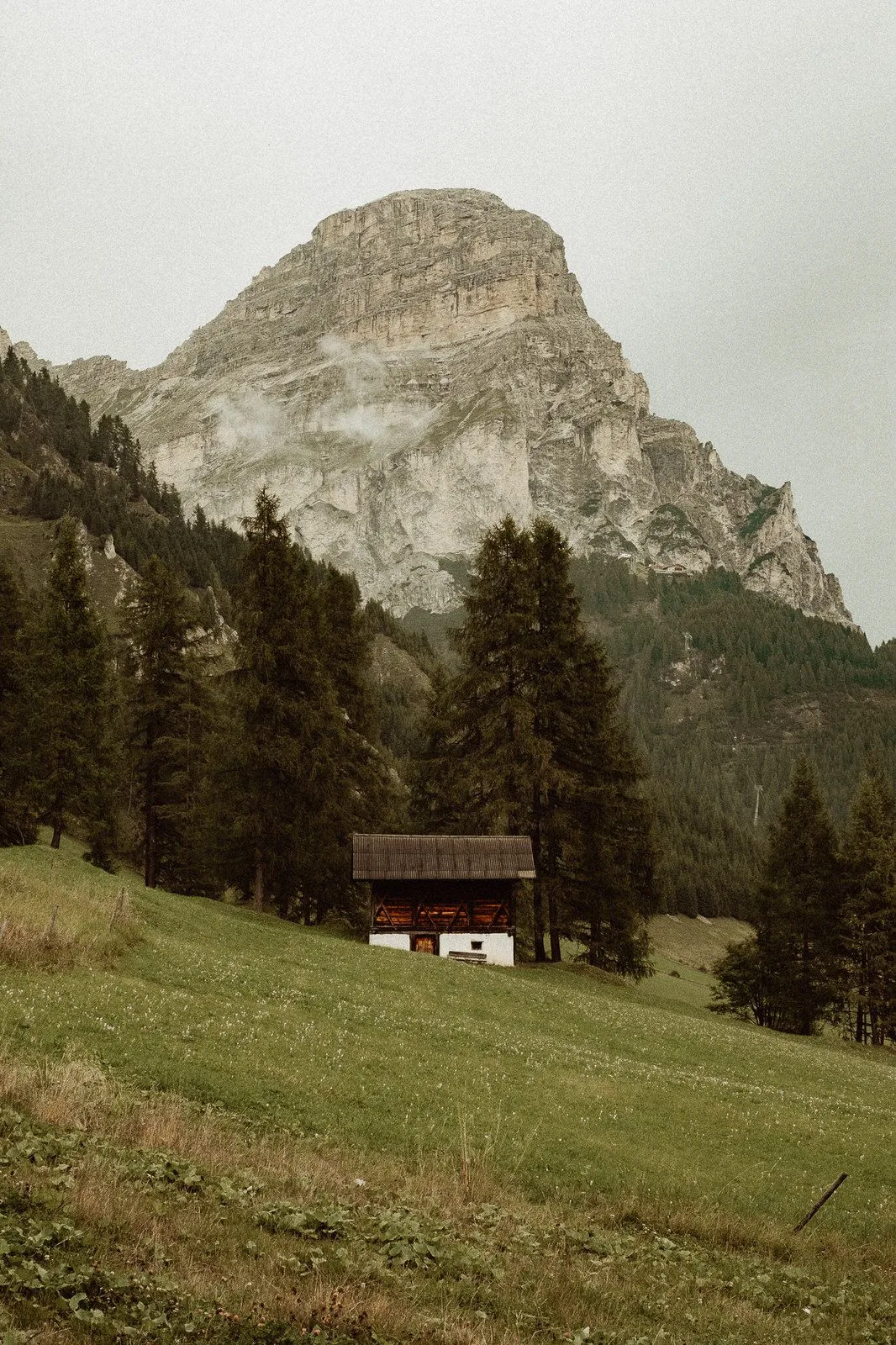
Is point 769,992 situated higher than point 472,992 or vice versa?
point 472,992

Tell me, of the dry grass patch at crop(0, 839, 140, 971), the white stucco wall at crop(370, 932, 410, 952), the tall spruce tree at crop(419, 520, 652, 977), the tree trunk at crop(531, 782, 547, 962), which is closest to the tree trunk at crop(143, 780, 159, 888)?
the white stucco wall at crop(370, 932, 410, 952)

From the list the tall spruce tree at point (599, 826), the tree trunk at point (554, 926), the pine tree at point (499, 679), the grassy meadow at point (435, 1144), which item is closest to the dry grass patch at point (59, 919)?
the grassy meadow at point (435, 1144)

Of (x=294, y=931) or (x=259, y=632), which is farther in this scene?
(x=259, y=632)

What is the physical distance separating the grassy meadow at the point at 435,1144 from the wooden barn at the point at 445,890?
33.5 feet

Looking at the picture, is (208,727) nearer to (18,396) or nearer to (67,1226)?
(67,1226)

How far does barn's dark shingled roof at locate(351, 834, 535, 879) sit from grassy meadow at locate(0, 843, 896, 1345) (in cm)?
1003

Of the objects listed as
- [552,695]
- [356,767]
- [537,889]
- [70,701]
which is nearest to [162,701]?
[70,701]

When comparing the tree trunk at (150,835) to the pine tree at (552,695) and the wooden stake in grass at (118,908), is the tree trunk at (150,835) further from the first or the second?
A: the wooden stake in grass at (118,908)

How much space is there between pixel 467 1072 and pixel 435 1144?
422cm

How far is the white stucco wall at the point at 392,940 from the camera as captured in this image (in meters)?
37.9

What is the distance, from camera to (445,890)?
3897 cm

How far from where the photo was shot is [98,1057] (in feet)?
45.3

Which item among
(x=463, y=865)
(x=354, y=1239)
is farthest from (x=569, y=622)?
(x=354, y=1239)

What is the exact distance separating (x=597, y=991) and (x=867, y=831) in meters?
19.2
